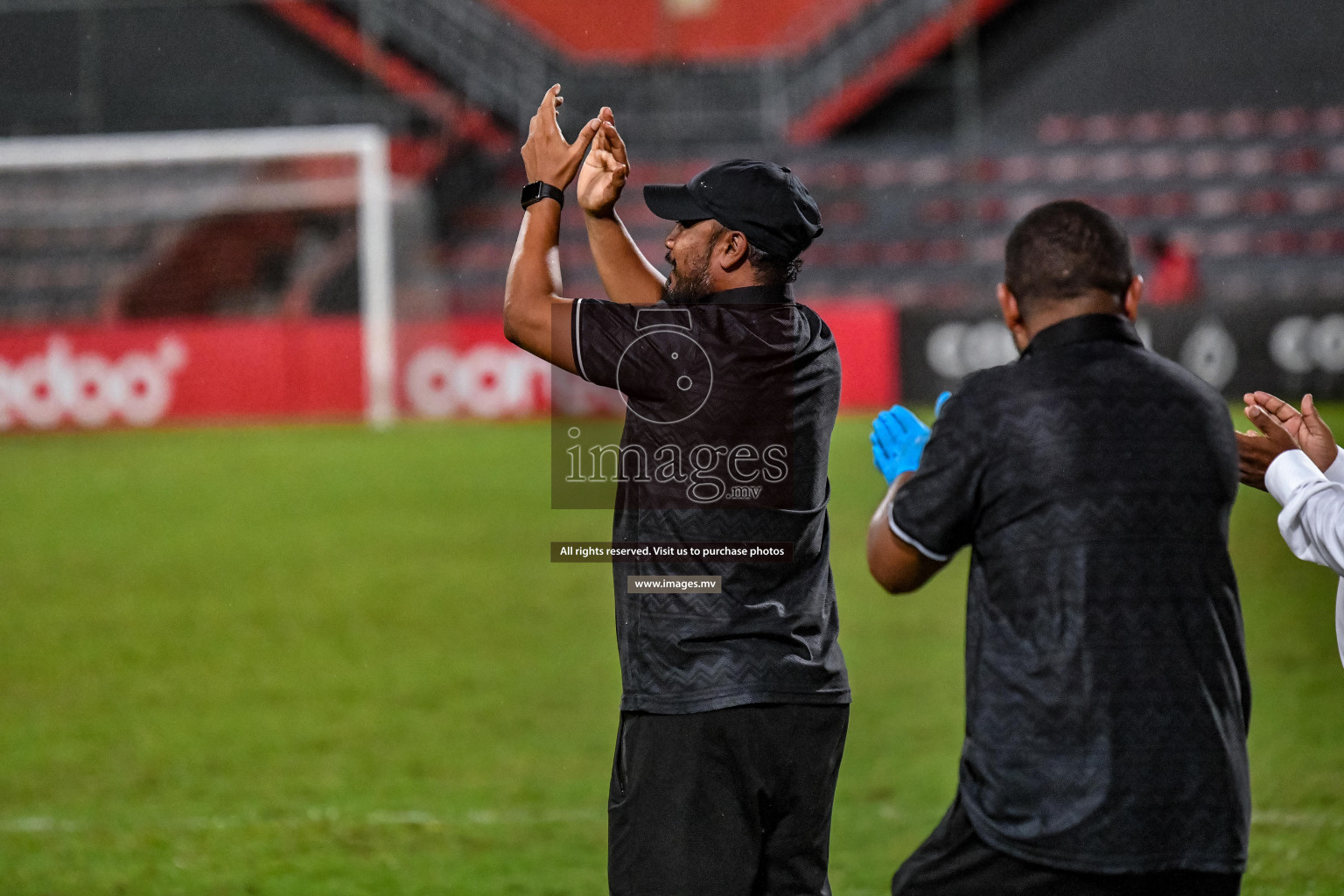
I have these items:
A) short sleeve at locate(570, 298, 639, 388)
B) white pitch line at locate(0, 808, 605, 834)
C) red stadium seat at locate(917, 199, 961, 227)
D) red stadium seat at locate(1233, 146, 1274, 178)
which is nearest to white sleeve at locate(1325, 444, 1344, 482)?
short sleeve at locate(570, 298, 639, 388)

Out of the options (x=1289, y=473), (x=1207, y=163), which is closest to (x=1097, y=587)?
(x=1289, y=473)

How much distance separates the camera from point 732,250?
8.29 ft

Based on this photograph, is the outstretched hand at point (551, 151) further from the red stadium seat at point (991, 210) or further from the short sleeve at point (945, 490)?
the red stadium seat at point (991, 210)

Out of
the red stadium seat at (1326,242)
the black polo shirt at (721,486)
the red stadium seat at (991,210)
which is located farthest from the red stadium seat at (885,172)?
the black polo shirt at (721,486)

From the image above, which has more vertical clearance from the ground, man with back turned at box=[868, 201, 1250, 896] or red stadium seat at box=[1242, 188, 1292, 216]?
red stadium seat at box=[1242, 188, 1292, 216]

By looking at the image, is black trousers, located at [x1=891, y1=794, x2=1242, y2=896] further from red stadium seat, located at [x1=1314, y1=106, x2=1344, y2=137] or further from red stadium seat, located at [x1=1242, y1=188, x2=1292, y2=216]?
red stadium seat, located at [x1=1314, y1=106, x2=1344, y2=137]

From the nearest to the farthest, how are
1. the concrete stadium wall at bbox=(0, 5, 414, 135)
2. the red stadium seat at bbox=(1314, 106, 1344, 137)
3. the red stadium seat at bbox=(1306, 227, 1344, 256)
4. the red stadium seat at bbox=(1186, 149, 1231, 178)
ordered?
the red stadium seat at bbox=(1306, 227, 1344, 256)
the red stadium seat at bbox=(1314, 106, 1344, 137)
the red stadium seat at bbox=(1186, 149, 1231, 178)
the concrete stadium wall at bbox=(0, 5, 414, 135)

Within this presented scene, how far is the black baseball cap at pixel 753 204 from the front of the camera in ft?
8.17

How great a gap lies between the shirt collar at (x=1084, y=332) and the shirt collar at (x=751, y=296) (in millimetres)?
494

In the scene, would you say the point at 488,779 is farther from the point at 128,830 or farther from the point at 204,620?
the point at 204,620

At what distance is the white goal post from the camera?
685 inches

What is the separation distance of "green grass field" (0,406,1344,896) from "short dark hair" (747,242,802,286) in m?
0.60

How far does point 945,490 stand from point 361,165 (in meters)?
17.8

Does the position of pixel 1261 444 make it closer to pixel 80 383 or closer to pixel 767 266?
pixel 767 266
